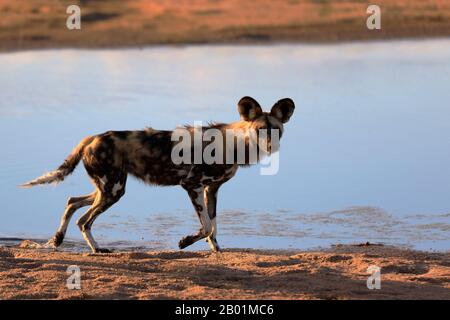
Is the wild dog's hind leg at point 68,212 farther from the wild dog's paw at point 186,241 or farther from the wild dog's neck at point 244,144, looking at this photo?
the wild dog's neck at point 244,144

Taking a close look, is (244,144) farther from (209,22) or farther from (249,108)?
(209,22)

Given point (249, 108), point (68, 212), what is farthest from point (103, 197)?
point (249, 108)

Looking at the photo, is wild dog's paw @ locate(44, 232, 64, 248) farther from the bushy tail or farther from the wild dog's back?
the wild dog's back

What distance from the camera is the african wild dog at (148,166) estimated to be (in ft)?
29.9

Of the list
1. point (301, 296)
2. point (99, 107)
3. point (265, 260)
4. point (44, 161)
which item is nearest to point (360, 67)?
point (99, 107)

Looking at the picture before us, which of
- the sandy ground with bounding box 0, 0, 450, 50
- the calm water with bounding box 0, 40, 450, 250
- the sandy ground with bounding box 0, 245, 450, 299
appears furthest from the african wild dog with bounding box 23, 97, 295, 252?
the sandy ground with bounding box 0, 0, 450, 50

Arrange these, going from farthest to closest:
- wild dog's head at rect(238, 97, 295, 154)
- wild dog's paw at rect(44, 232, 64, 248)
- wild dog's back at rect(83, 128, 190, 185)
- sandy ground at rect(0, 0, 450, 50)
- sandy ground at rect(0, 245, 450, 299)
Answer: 1. sandy ground at rect(0, 0, 450, 50)
2. wild dog's paw at rect(44, 232, 64, 248)
3. wild dog's head at rect(238, 97, 295, 154)
4. wild dog's back at rect(83, 128, 190, 185)
5. sandy ground at rect(0, 245, 450, 299)

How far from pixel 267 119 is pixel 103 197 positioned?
1430 millimetres

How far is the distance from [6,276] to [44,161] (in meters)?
4.88

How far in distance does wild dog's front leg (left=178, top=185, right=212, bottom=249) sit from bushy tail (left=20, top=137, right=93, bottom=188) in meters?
0.88

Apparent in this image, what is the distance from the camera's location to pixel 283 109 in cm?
922

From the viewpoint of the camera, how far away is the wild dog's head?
9180 mm

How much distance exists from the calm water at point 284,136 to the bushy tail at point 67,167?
0.92 meters

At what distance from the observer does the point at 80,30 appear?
21.4 meters
